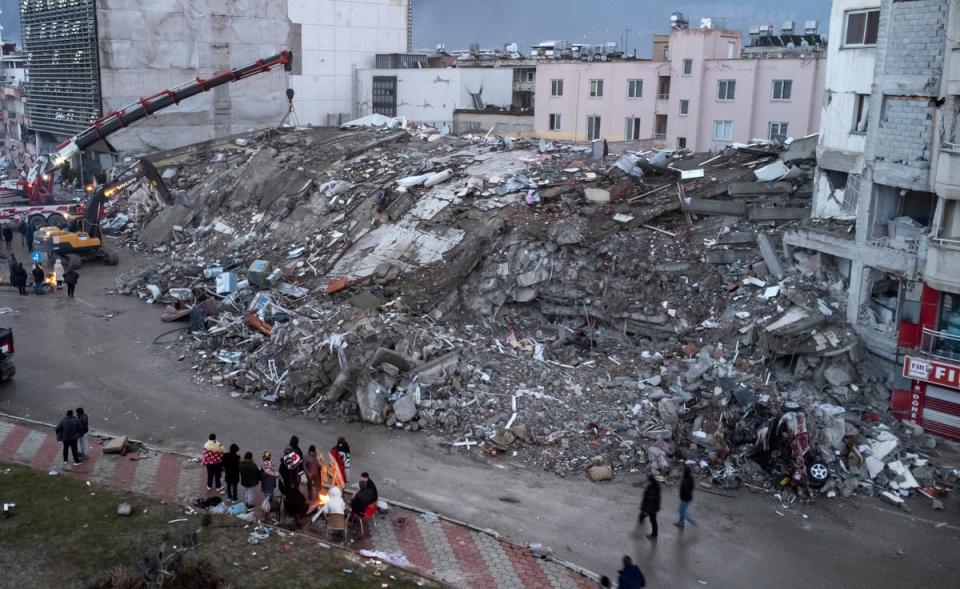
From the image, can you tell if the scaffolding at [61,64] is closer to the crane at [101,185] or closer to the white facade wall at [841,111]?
the crane at [101,185]

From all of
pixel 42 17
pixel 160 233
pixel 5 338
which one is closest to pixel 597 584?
pixel 5 338

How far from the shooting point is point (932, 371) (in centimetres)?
1558

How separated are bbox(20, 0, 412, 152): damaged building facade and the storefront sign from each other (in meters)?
41.2

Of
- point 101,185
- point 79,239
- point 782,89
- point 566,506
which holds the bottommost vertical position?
point 566,506

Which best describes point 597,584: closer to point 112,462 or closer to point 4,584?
point 4,584

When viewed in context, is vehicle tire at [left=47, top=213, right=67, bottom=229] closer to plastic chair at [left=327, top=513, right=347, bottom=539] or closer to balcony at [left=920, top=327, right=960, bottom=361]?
plastic chair at [left=327, top=513, right=347, bottom=539]

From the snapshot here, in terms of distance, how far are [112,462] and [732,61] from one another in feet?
108

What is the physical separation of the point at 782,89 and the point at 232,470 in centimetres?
3217

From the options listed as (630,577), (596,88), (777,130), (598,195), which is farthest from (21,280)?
(777,130)

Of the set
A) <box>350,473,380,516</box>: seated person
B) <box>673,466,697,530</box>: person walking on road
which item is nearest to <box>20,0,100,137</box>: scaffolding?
<box>350,473,380,516</box>: seated person

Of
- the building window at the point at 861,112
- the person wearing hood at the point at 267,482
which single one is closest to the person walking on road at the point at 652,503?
the person wearing hood at the point at 267,482

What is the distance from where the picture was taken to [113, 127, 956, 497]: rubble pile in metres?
14.9

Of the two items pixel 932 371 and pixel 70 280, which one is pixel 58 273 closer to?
Answer: pixel 70 280

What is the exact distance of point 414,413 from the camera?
16.0 m
